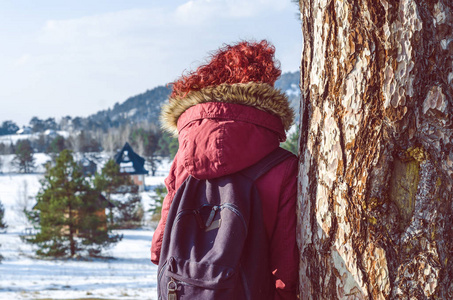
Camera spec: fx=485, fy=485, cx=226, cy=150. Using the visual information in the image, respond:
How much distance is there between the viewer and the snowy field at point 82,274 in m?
→ 10.8

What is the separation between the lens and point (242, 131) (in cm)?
186

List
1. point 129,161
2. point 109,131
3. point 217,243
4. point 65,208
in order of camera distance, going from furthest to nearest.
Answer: point 109,131
point 129,161
point 65,208
point 217,243

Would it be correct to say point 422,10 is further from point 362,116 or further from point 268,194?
point 268,194

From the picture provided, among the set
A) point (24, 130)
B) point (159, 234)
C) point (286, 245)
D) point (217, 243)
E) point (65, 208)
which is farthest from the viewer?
point (24, 130)

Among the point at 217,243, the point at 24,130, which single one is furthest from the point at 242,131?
the point at 24,130

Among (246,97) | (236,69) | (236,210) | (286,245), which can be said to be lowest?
(286,245)

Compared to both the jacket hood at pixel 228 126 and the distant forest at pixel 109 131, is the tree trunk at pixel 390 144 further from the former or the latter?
the distant forest at pixel 109 131

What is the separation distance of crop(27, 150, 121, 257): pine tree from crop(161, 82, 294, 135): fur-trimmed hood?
17939 millimetres

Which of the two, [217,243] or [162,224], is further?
[162,224]

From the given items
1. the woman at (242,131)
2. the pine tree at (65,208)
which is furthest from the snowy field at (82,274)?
the woman at (242,131)

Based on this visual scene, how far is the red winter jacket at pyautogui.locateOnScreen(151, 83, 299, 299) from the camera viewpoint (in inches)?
71.4

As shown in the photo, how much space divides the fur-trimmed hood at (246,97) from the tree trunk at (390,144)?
1.21ft

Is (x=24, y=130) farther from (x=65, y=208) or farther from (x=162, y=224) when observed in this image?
(x=162, y=224)

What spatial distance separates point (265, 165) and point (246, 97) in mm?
277
